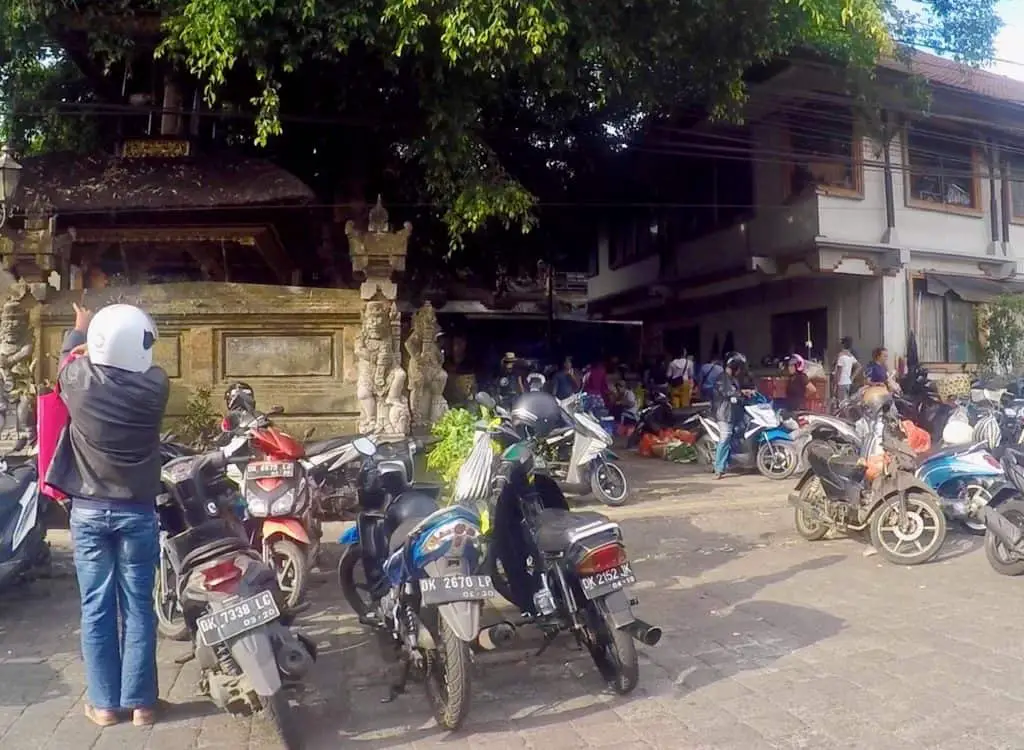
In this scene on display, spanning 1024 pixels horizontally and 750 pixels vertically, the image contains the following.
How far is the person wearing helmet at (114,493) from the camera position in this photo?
12.2 feet

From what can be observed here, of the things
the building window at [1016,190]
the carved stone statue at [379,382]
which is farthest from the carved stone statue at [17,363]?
the building window at [1016,190]

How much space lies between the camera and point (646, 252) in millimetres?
21562

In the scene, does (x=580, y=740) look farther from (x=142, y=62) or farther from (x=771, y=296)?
(x=771, y=296)

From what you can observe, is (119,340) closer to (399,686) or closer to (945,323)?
(399,686)

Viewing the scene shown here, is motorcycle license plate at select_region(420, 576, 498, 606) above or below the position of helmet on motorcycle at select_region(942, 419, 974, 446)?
below

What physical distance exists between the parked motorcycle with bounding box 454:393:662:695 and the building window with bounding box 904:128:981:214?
1369cm

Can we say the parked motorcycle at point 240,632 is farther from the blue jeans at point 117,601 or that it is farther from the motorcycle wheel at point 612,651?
the motorcycle wheel at point 612,651

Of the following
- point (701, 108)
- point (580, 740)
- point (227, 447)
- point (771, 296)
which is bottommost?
point (580, 740)

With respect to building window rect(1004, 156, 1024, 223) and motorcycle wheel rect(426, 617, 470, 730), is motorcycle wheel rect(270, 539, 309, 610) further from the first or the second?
building window rect(1004, 156, 1024, 223)

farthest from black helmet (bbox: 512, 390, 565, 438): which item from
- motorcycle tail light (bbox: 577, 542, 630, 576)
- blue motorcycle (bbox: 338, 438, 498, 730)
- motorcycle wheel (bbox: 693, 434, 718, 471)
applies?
motorcycle wheel (bbox: 693, 434, 718, 471)

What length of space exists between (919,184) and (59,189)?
14.0 meters

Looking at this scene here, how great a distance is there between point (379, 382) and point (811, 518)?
4.61 m

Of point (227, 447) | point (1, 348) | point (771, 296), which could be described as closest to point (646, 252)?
point (771, 296)

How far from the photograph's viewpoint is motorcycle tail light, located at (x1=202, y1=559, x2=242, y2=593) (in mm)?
3682
